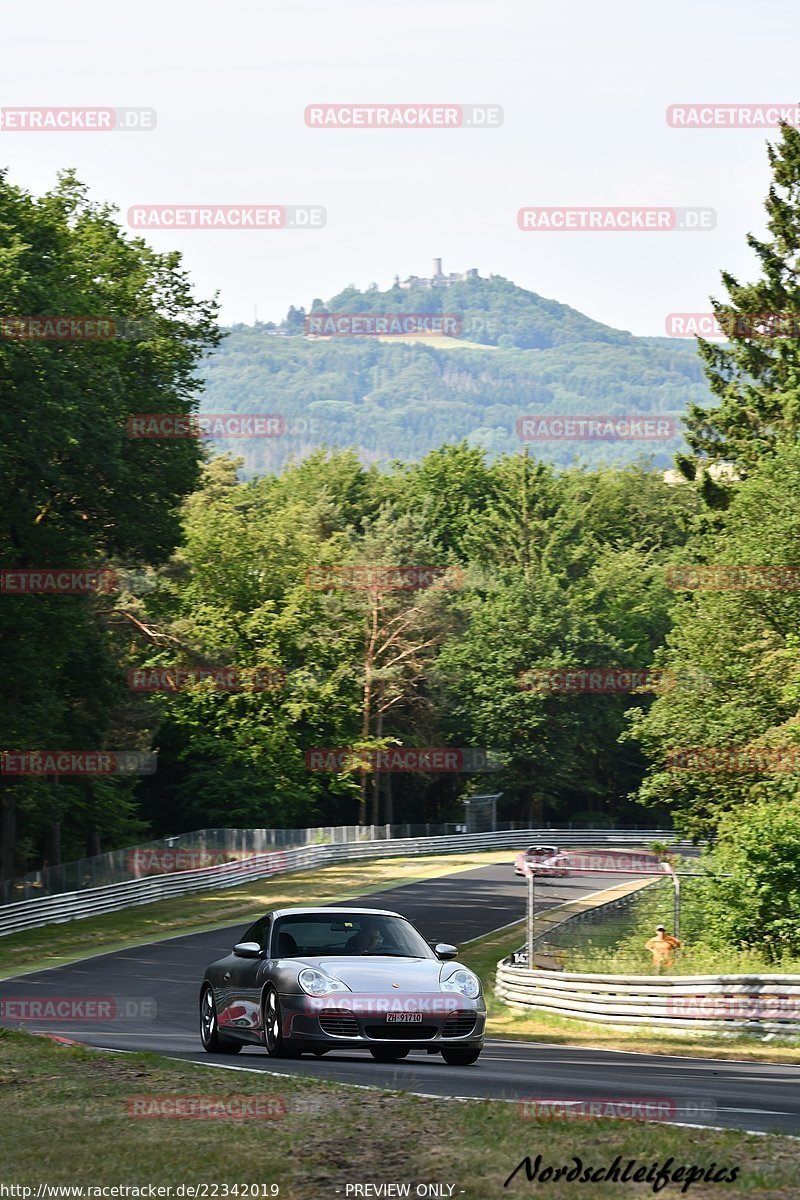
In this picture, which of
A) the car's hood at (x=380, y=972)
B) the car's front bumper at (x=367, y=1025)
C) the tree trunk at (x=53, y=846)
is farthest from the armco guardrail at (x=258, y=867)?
the car's front bumper at (x=367, y=1025)

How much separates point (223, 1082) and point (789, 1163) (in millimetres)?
4833

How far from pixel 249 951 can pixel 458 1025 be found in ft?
6.72

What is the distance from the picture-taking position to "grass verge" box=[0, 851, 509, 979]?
3847cm

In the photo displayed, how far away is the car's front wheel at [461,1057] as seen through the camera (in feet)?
47.0

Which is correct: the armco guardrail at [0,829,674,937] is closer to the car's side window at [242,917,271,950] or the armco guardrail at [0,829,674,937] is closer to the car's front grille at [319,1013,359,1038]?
the car's side window at [242,917,271,950]

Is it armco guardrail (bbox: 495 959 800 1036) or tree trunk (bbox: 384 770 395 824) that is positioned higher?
armco guardrail (bbox: 495 959 800 1036)

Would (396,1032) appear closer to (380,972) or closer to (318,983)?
(380,972)

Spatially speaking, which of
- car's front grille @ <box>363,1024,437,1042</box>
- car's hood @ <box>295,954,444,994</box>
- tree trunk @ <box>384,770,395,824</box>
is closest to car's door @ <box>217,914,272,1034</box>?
car's hood @ <box>295,954,444,994</box>

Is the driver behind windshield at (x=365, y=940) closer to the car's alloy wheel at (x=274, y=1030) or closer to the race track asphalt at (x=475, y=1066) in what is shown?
the car's alloy wheel at (x=274, y=1030)

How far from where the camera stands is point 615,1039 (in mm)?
21422

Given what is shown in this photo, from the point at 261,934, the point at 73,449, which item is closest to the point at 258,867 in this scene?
the point at 73,449

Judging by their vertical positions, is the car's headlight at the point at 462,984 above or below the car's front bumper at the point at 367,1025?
above

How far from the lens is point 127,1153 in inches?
340

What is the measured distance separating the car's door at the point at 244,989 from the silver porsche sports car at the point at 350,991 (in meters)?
0.01
